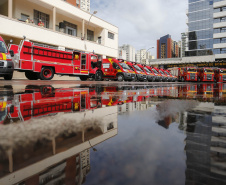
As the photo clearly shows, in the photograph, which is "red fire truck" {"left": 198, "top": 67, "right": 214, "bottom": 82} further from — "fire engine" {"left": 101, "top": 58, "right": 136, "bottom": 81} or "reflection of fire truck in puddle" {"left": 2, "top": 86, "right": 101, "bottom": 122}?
"reflection of fire truck in puddle" {"left": 2, "top": 86, "right": 101, "bottom": 122}

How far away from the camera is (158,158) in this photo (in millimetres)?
706

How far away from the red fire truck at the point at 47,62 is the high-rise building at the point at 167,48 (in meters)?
145

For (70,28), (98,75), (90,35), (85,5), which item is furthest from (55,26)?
(85,5)

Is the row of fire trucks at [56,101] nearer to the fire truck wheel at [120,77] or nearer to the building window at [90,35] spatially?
the fire truck wheel at [120,77]

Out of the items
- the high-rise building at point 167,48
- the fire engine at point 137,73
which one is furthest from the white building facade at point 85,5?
the fire engine at point 137,73

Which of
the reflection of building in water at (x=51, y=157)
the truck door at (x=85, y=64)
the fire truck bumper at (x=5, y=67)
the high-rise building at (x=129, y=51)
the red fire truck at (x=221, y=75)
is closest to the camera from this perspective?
the reflection of building in water at (x=51, y=157)

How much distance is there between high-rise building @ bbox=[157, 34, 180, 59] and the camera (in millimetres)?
148625

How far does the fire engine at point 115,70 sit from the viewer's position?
47.2 feet

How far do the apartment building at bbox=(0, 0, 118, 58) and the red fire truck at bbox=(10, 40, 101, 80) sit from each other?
6.89 metres

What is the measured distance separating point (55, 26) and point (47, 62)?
41.4ft

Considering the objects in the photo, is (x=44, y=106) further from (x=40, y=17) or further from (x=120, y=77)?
(x=40, y=17)

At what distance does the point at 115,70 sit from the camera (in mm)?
14484

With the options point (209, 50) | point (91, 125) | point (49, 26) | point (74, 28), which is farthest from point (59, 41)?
point (209, 50)

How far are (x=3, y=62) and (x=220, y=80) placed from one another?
25.5 metres
